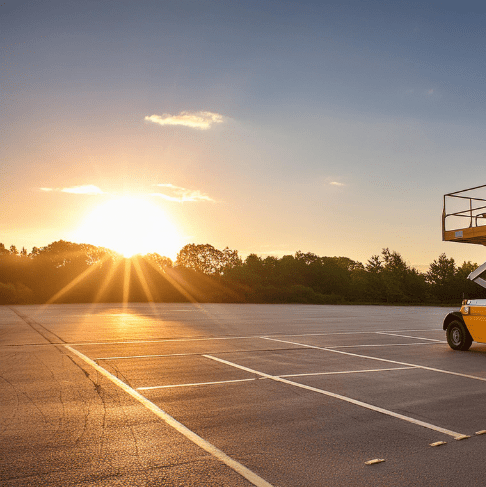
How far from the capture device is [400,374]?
9367 millimetres

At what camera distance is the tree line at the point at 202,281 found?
48.7 m

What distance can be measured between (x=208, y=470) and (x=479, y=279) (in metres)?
9.68

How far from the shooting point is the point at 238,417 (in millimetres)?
6109

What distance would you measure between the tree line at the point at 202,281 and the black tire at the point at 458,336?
1.09 m

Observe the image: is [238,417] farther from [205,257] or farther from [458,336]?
[205,257]

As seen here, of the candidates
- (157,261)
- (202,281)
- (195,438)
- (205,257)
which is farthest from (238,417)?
(205,257)

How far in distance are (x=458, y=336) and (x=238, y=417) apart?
9.12 metres

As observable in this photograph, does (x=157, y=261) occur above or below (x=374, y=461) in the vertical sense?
above

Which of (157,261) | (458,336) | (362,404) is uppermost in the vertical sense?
(157,261)

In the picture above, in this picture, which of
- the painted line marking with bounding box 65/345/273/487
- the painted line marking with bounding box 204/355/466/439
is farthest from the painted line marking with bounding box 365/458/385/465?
the painted line marking with bounding box 204/355/466/439

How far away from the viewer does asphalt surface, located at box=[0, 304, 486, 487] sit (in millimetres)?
4312

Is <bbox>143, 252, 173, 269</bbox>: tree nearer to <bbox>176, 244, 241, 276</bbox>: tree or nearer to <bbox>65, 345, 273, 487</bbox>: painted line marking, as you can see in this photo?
<bbox>176, 244, 241, 276</bbox>: tree

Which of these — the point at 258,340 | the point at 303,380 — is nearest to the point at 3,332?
the point at 258,340

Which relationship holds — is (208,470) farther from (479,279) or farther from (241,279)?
(241,279)
